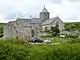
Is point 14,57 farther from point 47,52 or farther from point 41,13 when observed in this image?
point 41,13

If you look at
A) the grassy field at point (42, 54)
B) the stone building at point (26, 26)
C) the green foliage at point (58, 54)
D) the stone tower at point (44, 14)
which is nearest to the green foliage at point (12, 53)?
the grassy field at point (42, 54)

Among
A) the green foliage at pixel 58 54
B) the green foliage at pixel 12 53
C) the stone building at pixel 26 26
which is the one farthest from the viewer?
the stone building at pixel 26 26

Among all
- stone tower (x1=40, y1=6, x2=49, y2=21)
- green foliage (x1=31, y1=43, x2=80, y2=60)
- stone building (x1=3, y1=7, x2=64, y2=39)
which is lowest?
green foliage (x1=31, y1=43, x2=80, y2=60)

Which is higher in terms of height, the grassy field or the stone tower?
the stone tower

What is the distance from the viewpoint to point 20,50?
672 inches

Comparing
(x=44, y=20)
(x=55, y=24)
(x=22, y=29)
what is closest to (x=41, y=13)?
(x=44, y=20)

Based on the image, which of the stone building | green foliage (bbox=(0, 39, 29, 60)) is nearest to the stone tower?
the stone building

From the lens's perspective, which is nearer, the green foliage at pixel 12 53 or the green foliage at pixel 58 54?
the green foliage at pixel 58 54

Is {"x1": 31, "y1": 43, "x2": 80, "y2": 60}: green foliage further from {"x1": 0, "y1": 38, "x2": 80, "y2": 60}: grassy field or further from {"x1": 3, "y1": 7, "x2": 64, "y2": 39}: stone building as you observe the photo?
{"x1": 3, "y1": 7, "x2": 64, "y2": 39}: stone building

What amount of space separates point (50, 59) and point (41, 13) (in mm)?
77409

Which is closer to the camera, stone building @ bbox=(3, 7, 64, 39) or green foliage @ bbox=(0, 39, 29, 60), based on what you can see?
green foliage @ bbox=(0, 39, 29, 60)

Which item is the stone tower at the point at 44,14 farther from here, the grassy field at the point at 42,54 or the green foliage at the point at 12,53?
the grassy field at the point at 42,54

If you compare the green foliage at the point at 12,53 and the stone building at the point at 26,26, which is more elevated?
the stone building at the point at 26,26

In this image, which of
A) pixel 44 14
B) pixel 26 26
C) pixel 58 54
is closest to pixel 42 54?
pixel 58 54
